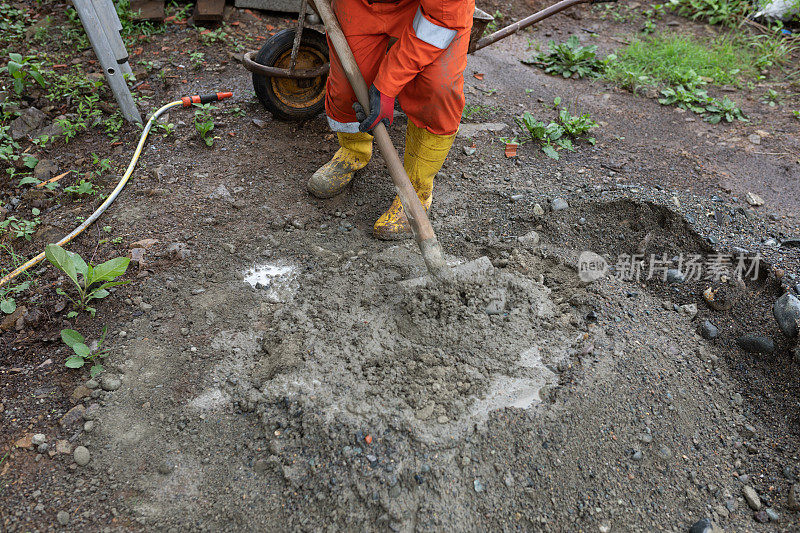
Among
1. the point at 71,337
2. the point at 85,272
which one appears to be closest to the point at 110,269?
the point at 85,272

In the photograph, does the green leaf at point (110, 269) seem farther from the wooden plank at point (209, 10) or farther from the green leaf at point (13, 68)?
the wooden plank at point (209, 10)

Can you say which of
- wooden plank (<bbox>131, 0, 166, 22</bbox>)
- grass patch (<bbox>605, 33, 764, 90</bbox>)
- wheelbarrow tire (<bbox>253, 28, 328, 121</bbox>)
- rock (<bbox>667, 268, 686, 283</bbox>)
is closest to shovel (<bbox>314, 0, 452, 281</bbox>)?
wheelbarrow tire (<bbox>253, 28, 328, 121</bbox>)

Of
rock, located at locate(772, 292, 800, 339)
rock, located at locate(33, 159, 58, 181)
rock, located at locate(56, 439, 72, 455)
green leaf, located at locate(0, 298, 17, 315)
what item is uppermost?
rock, located at locate(33, 159, 58, 181)

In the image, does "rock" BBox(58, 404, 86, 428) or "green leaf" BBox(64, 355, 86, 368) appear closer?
"rock" BBox(58, 404, 86, 428)

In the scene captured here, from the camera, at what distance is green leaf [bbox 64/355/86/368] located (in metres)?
2.13

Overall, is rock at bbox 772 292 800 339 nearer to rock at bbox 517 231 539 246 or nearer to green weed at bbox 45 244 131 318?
rock at bbox 517 231 539 246

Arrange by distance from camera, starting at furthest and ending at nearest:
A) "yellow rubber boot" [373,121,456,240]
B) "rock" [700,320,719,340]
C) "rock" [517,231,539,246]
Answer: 1. "rock" [517,231,539,246]
2. "yellow rubber boot" [373,121,456,240]
3. "rock" [700,320,719,340]

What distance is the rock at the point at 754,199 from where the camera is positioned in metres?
3.34

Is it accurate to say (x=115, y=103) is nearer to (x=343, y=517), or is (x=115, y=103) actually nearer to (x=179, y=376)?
(x=179, y=376)

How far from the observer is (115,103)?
3635 millimetres

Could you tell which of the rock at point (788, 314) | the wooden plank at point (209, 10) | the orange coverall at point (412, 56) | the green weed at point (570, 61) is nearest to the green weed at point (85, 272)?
the orange coverall at point (412, 56)

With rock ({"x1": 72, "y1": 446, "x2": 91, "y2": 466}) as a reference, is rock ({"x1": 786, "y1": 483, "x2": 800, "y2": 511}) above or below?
below

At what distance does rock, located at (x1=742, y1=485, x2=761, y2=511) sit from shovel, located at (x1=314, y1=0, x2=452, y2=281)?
1.48 m

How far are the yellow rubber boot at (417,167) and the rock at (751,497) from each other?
6.38ft
